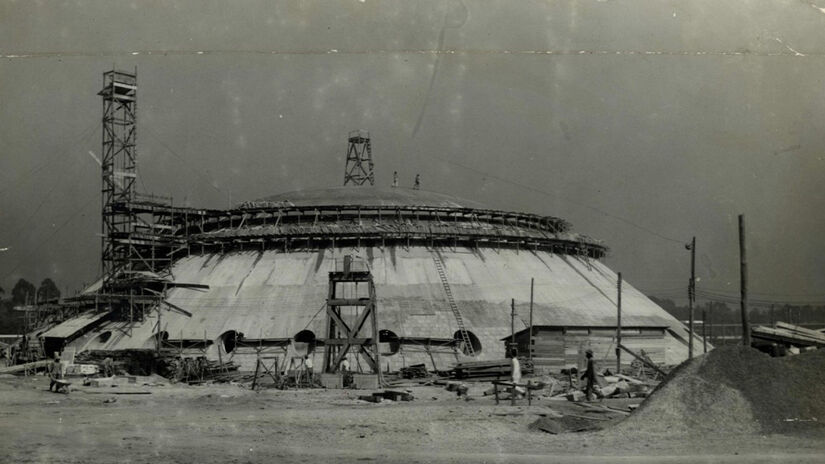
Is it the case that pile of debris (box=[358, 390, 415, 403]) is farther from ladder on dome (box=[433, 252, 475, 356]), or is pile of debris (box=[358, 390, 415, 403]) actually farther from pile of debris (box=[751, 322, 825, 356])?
ladder on dome (box=[433, 252, 475, 356])

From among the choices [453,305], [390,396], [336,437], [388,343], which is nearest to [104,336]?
[388,343]

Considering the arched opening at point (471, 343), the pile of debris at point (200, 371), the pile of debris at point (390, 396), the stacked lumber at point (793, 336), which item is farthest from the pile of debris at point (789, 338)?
the pile of debris at point (200, 371)

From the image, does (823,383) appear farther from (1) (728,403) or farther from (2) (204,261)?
(2) (204,261)

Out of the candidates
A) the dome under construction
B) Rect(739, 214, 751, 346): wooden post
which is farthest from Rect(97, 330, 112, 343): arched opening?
Rect(739, 214, 751, 346): wooden post

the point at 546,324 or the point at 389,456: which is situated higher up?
the point at 546,324

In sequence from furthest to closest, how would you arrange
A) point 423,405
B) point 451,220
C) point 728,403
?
1. point 451,220
2. point 423,405
3. point 728,403

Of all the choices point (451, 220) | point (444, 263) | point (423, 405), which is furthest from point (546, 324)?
point (423, 405)

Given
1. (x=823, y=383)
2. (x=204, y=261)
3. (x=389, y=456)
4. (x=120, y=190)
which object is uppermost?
(x=120, y=190)

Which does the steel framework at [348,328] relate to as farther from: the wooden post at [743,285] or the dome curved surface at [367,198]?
the dome curved surface at [367,198]
